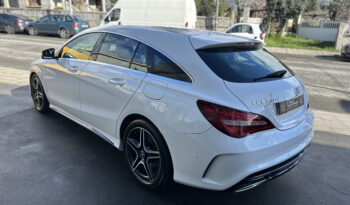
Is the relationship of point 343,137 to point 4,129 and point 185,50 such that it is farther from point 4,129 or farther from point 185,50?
point 4,129

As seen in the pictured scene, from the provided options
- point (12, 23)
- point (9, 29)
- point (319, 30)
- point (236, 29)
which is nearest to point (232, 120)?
point (236, 29)

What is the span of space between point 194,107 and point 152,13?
52.8 feet

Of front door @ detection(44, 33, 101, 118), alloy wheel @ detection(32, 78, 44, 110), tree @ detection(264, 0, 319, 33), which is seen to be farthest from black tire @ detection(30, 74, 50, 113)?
tree @ detection(264, 0, 319, 33)

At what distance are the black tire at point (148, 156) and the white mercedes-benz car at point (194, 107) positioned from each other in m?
0.01

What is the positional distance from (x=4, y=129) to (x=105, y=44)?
7.11 ft

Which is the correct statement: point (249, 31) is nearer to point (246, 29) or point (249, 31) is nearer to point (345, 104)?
point (246, 29)

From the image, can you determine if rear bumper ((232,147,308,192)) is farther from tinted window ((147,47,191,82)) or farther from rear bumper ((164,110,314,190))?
tinted window ((147,47,191,82))

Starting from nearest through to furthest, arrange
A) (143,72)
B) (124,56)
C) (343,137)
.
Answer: (143,72) < (124,56) < (343,137)

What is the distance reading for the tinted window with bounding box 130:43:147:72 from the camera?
113 inches

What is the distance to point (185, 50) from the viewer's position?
8.64 feet

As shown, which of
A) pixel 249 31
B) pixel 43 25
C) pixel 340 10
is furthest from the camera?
pixel 340 10

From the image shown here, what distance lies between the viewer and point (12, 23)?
62.5 feet

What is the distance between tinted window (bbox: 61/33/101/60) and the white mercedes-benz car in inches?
3.6

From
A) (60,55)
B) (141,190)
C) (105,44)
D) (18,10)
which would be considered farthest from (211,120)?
(18,10)
